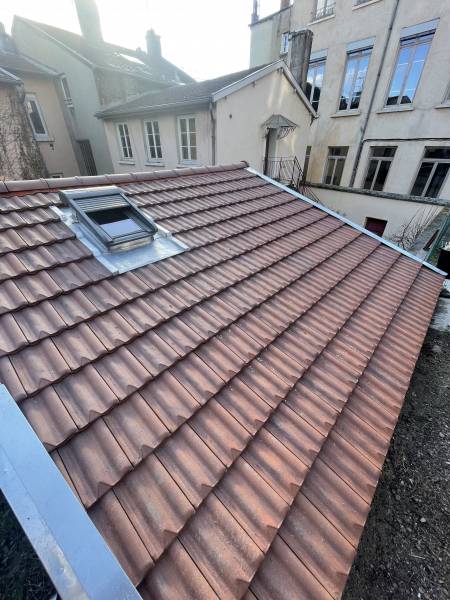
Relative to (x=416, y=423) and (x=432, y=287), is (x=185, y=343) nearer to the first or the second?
(x=416, y=423)

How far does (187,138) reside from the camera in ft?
38.4

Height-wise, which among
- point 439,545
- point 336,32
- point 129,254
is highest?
point 336,32

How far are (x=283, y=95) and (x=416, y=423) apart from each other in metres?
13.9

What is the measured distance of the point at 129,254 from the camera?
2.86 metres

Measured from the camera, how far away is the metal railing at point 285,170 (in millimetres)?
13499

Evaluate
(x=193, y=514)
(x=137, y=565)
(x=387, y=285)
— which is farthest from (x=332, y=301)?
(x=137, y=565)

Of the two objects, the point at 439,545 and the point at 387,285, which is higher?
the point at 387,285

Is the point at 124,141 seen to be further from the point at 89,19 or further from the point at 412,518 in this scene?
the point at 412,518

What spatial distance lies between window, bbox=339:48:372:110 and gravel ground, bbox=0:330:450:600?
15308 mm

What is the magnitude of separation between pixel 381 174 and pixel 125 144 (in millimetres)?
13731

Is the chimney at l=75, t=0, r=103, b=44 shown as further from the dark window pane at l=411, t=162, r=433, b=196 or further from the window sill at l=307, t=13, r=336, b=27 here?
the dark window pane at l=411, t=162, r=433, b=196

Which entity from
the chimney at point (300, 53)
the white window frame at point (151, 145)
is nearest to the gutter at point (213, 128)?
the white window frame at point (151, 145)

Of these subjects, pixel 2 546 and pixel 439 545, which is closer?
pixel 439 545

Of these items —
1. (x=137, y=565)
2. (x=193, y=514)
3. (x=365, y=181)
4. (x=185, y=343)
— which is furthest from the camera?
(x=365, y=181)
